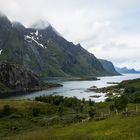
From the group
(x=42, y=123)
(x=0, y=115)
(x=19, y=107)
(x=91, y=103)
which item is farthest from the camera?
(x=91, y=103)

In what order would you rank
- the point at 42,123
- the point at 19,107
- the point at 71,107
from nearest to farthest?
1. the point at 42,123
2. the point at 19,107
3. the point at 71,107

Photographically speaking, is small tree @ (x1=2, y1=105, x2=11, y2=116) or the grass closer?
the grass

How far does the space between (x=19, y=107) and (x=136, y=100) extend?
50.8 meters

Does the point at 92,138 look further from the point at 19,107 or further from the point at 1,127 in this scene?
the point at 19,107

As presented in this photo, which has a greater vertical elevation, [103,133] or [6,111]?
[103,133]

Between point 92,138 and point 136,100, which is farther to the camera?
point 136,100

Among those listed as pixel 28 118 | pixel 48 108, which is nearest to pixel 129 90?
pixel 48 108

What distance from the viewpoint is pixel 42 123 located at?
84000mm

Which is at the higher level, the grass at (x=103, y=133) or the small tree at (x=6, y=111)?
the grass at (x=103, y=133)

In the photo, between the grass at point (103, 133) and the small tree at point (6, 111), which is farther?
the small tree at point (6, 111)

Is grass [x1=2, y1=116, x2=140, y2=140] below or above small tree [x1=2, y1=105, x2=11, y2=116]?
above

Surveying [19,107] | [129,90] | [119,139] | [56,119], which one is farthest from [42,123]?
[129,90]

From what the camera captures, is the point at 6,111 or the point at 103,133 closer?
the point at 103,133

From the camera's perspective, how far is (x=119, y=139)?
3309 cm
